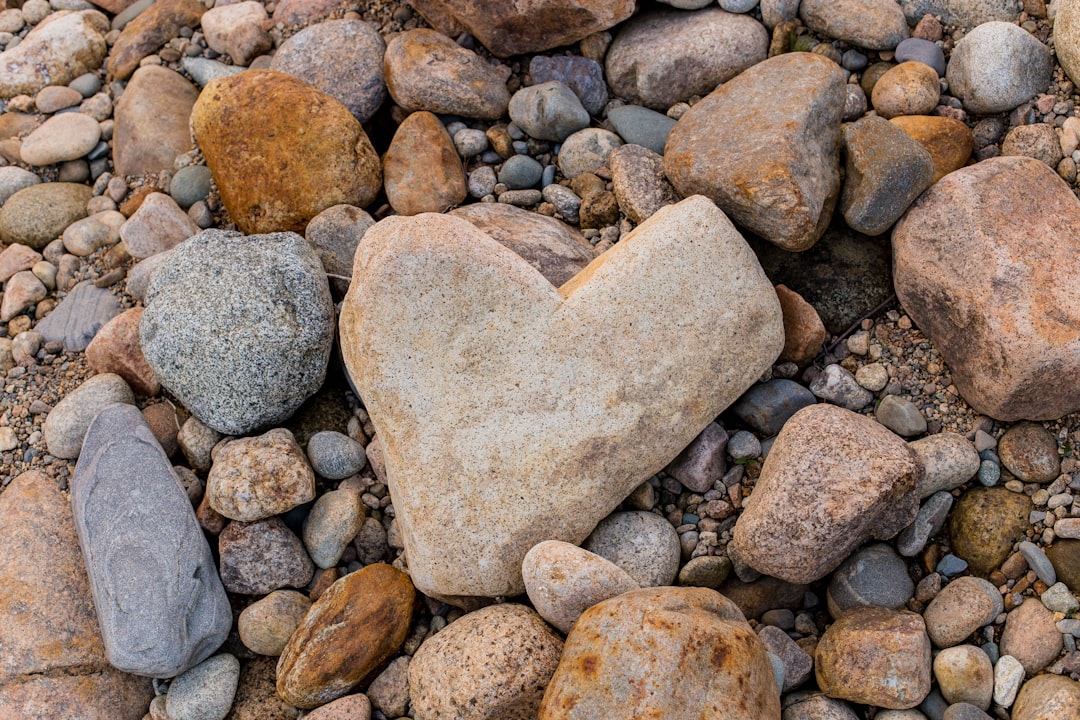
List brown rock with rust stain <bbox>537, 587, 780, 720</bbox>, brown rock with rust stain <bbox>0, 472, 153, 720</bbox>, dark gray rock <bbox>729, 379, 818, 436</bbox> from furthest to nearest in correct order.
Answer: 1. dark gray rock <bbox>729, 379, 818, 436</bbox>
2. brown rock with rust stain <bbox>0, 472, 153, 720</bbox>
3. brown rock with rust stain <bbox>537, 587, 780, 720</bbox>

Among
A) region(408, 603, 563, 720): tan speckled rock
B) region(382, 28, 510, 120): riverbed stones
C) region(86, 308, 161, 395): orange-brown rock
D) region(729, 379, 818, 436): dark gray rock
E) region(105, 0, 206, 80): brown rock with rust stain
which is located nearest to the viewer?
region(408, 603, 563, 720): tan speckled rock

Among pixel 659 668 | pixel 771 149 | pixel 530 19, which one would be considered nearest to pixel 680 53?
pixel 530 19

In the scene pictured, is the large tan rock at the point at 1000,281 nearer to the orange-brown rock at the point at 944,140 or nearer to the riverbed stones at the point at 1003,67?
the orange-brown rock at the point at 944,140

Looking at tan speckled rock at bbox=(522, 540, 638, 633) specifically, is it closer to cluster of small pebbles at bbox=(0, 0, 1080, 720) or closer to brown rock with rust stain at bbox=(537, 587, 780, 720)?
cluster of small pebbles at bbox=(0, 0, 1080, 720)

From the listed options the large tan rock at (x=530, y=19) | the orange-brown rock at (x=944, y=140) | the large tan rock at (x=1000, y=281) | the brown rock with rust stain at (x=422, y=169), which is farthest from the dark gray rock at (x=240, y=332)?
the orange-brown rock at (x=944, y=140)

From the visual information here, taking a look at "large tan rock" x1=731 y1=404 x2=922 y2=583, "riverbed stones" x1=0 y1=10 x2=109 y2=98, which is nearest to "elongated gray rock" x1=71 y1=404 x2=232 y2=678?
"large tan rock" x1=731 y1=404 x2=922 y2=583

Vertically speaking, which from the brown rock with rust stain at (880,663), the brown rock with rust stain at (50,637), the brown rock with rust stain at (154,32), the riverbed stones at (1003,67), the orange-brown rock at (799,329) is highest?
the riverbed stones at (1003,67)

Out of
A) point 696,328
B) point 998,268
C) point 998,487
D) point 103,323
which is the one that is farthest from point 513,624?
point 103,323

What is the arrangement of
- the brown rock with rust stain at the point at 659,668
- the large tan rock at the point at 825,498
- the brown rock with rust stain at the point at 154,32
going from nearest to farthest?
1. the brown rock with rust stain at the point at 659,668
2. the large tan rock at the point at 825,498
3. the brown rock with rust stain at the point at 154,32
